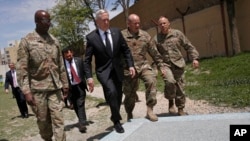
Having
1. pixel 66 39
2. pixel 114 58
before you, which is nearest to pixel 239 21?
pixel 114 58

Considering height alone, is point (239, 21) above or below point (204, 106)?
above

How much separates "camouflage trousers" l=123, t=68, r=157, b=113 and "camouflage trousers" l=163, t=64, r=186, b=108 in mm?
580

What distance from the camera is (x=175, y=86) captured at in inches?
288

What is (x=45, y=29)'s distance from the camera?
5703mm

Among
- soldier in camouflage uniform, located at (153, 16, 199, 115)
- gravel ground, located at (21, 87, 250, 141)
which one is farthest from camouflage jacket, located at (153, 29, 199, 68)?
gravel ground, located at (21, 87, 250, 141)

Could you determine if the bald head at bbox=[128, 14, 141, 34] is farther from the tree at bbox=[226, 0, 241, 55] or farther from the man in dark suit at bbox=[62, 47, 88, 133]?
the tree at bbox=[226, 0, 241, 55]

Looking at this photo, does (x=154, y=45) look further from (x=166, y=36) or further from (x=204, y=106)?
Result: (x=204, y=106)

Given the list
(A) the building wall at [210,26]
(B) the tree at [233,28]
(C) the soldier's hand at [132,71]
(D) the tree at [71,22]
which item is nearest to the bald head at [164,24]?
(C) the soldier's hand at [132,71]

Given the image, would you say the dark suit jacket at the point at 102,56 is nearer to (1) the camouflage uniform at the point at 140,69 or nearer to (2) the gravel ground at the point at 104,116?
(1) the camouflage uniform at the point at 140,69

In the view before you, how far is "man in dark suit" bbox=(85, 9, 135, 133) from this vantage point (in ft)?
19.5

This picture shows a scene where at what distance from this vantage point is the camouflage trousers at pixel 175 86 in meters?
7.16

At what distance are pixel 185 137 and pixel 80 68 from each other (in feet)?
12.9

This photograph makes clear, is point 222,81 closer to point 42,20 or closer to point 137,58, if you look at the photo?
point 137,58

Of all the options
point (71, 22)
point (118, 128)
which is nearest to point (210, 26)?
point (118, 128)
